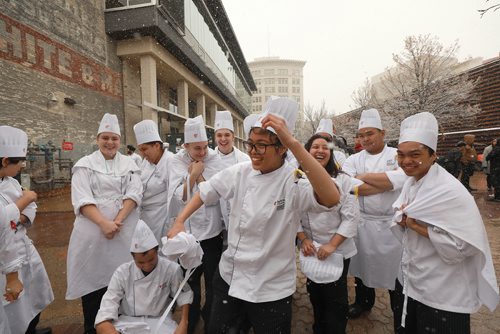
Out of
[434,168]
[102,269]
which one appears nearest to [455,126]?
[434,168]

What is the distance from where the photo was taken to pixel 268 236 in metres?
1.72

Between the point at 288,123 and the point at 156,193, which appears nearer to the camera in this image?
the point at 288,123

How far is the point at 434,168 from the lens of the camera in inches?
74.3

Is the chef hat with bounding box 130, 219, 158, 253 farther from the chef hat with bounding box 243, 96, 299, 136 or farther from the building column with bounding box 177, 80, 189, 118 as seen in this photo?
the building column with bounding box 177, 80, 189, 118

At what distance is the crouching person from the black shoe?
186 cm

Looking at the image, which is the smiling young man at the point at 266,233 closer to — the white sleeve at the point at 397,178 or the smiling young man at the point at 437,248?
the smiling young man at the point at 437,248

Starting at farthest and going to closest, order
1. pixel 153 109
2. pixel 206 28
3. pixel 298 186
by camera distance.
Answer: pixel 206 28
pixel 153 109
pixel 298 186

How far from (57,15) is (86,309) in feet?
42.4

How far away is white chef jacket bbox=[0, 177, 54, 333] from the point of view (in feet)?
7.75

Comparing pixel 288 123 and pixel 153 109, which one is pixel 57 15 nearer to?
pixel 153 109

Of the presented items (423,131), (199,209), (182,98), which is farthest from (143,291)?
(182,98)

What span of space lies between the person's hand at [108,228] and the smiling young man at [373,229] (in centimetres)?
243

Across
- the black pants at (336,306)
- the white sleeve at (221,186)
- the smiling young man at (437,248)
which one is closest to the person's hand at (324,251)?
the black pants at (336,306)

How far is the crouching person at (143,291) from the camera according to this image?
7.39ft
